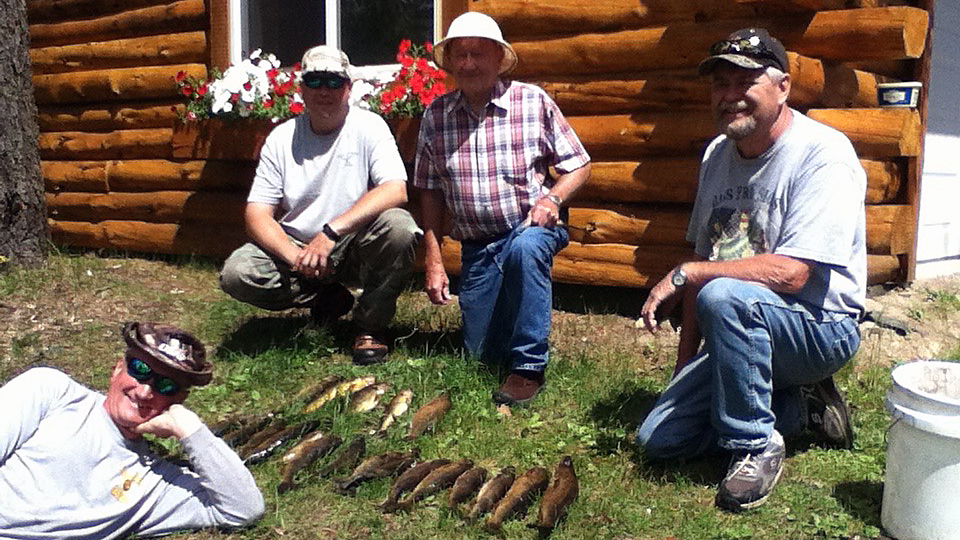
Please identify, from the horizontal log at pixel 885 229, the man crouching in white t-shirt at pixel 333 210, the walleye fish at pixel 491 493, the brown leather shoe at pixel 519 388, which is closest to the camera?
the walleye fish at pixel 491 493

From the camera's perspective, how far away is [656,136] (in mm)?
5496

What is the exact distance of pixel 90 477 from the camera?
2916 millimetres

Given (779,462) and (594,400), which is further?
(594,400)

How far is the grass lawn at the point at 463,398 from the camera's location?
3.26m

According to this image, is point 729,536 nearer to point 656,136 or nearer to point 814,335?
point 814,335

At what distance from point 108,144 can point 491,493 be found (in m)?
6.16

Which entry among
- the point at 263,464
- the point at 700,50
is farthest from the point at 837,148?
the point at 263,464

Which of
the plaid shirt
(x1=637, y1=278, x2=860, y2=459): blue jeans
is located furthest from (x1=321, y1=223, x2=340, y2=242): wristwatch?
(x1=637, y1=278, x2=860, y2=459): blue jeans

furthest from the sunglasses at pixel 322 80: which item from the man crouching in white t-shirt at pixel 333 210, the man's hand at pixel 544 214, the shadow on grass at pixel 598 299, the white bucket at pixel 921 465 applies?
the white bucket at pixel 921 465

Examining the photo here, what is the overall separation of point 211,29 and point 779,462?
224 inches

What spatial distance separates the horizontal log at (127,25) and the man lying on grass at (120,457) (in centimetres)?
510

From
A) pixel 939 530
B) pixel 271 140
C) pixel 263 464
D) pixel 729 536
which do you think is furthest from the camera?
pixel 271 140

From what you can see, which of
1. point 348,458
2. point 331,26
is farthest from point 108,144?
point 348,458

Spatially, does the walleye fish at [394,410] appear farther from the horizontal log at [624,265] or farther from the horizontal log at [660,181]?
the horizontal log at [660,181]
